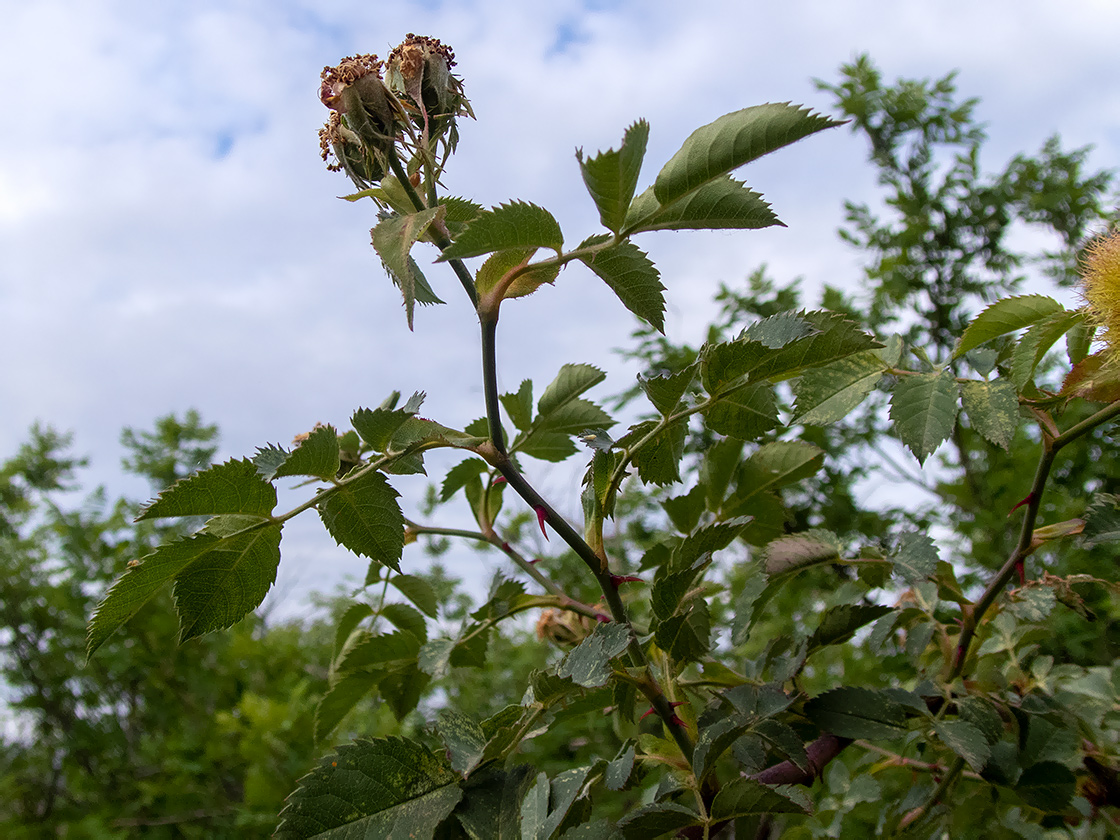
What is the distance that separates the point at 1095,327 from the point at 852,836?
0.78 meters

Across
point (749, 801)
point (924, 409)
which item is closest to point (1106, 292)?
point (924, 409)

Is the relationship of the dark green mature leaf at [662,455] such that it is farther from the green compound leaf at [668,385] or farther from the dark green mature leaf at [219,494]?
the dark green mature leaf at [219,494]

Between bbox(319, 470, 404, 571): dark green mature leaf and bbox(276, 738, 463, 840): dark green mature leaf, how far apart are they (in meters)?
0.16

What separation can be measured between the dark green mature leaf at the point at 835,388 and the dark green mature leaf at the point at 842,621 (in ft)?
0.70

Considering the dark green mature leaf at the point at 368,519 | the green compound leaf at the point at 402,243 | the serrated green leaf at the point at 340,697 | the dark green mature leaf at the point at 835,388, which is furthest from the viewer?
the serrated green leaf at the point at 340,697

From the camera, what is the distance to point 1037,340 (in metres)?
0.72

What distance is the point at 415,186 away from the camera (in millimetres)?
642

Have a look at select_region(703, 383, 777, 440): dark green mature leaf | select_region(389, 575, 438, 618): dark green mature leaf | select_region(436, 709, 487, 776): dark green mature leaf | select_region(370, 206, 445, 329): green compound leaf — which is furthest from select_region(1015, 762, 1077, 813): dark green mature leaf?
select_region(370, 206, 445, 329): green compound leaf

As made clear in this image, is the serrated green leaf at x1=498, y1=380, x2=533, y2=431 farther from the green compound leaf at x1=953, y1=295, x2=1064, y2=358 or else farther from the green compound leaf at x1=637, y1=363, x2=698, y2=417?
the green compound leaf at x1=953, y1=295, x2=1064, y2=358

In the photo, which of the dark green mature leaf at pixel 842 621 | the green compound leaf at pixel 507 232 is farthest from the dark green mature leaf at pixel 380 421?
the dark green mature leaf at pixel 842 621

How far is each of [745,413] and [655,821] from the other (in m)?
0.36

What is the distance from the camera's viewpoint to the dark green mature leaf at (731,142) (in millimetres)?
544

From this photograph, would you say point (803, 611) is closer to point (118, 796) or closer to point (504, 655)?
point (504, 655)

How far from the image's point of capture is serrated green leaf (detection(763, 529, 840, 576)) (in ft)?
2.69
